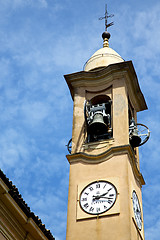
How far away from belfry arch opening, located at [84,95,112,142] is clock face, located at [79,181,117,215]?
93.5 inches

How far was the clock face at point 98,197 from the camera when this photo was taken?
19438mm

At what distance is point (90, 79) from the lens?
23547 millimetres

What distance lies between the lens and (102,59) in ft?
80.8

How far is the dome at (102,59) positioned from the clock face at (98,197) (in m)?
6.21

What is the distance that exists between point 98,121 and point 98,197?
3.20m

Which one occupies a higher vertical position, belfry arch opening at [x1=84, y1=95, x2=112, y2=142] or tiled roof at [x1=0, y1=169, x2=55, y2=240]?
belfry arch opening at [x1=84, y1=95, x2=112, y2=142]

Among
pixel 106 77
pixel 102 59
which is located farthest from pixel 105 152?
pixel 102 59

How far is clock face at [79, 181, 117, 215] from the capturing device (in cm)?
1944

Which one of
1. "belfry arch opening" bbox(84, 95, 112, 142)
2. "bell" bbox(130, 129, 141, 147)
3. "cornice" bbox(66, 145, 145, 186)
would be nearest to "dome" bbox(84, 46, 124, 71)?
"belfry arch opening" bbox(84, 95, 112, 142)

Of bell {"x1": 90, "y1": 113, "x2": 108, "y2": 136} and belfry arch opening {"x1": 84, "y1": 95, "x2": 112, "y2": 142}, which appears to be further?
belfry arch opening {"x1": 84, "y1": 95, "x2": 112, "y2": 142}

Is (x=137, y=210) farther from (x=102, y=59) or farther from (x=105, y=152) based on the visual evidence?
(x=102, y=59)

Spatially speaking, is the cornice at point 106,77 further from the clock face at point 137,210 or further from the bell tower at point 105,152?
the clock face at point 137,210

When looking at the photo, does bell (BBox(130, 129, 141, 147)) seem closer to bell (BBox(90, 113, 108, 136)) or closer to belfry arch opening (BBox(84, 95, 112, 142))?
belfry arch opening (BBox(84, 95, 112, 142))

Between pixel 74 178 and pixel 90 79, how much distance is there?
4.76 meters
